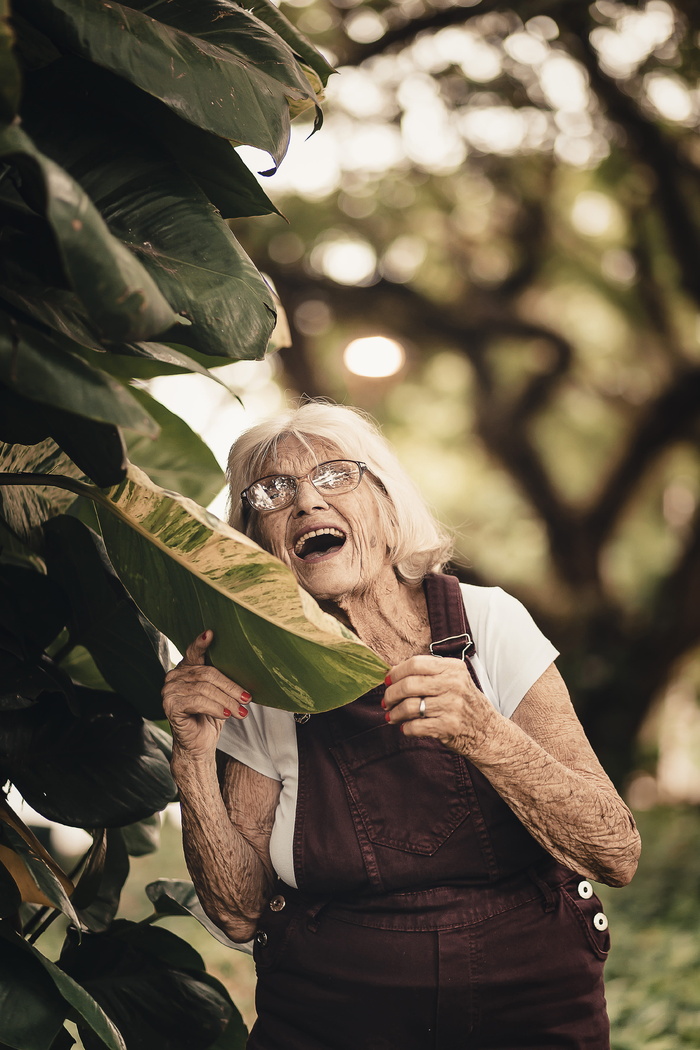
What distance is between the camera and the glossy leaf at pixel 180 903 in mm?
1460

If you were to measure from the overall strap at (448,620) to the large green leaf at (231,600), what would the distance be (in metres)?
0.39

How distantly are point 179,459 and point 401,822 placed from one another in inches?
28.1

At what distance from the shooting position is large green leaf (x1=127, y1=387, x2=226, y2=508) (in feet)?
5.20

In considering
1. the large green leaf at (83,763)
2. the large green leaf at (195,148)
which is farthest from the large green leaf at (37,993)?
the large green leaf at (195,148)

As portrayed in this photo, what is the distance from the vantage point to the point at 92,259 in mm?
695

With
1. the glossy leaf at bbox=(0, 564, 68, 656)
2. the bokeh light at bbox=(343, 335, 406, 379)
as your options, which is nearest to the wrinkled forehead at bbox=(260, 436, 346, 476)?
the glossy leaf at bbox=(0, 564, 68, 656)

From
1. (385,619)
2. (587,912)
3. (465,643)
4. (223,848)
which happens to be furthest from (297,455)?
(587,912)

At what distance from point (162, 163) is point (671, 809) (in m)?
6.34

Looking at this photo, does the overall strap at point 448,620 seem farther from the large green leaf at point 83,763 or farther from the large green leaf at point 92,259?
the large green leaf at point 92,259

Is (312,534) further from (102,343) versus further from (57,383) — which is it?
(57,383)

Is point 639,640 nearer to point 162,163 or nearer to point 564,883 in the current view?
point 564,883

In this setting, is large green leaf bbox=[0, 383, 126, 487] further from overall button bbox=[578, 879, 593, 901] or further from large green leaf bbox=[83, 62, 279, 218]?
overall button bbox=[578, 879, 593, 901]

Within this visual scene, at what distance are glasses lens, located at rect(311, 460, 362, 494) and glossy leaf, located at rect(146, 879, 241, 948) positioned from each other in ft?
2.31

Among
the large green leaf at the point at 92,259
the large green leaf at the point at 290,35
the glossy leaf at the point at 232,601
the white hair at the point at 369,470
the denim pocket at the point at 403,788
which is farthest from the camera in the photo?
the white hair at the point at 369,470
